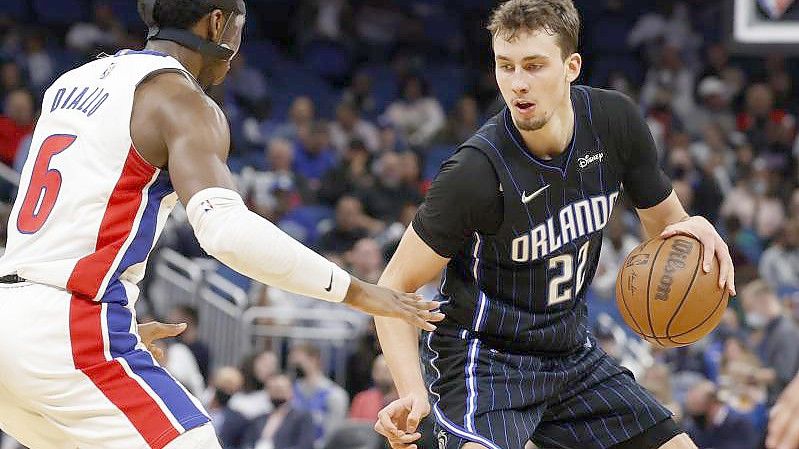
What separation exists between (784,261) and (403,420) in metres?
9.38

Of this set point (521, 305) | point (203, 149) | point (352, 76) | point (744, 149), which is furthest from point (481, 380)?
point (352, 76)

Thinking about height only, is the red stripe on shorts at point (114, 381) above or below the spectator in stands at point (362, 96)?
above

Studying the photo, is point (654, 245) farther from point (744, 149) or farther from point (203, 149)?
point (744, 149)

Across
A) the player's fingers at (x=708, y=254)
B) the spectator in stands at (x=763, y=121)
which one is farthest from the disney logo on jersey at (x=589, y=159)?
the spectator in stands at (x=763, y=121)

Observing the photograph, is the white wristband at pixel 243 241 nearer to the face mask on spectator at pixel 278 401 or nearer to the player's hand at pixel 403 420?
the player's hand at pixel 403 420

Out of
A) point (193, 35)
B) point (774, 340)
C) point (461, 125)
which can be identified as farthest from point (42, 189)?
point (461, 125)

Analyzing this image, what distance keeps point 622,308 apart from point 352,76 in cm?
1193

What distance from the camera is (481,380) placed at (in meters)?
4.39

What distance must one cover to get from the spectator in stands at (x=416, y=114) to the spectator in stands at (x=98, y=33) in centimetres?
321

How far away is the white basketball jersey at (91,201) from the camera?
3.58 metres

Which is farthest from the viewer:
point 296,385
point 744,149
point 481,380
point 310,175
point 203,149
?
point 744,149

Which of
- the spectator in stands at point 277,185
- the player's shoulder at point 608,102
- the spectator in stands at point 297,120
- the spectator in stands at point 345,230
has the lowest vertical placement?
the spectator in stands at point 345,230

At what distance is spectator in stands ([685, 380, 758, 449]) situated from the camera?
8.94m

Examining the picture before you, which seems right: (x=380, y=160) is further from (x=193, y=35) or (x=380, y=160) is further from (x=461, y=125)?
(x=193, y=35)
